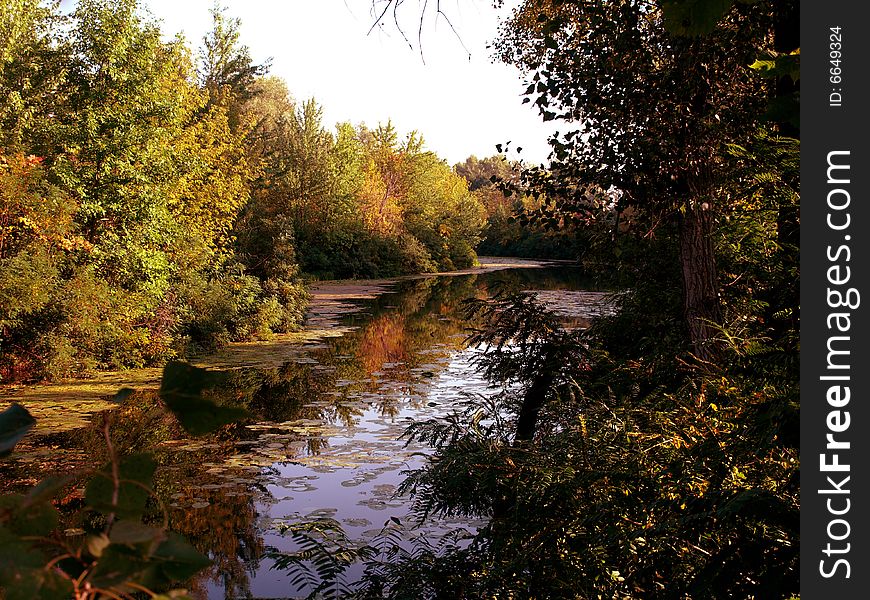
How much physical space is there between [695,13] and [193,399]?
3.42ft

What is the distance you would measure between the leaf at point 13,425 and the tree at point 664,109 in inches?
206

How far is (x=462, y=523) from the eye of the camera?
682cm

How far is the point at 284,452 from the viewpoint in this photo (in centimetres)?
903

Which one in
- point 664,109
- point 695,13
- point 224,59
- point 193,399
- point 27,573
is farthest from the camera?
point 224,59

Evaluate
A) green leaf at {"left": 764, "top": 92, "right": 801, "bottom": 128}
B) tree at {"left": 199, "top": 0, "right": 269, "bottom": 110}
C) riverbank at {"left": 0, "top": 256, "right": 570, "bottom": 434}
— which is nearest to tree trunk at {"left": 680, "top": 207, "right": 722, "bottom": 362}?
green leaf at {"left": 764, "top": 92, "right": 801, "bottom": 128}

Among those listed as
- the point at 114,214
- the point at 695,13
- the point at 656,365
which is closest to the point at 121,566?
the point at 695,13

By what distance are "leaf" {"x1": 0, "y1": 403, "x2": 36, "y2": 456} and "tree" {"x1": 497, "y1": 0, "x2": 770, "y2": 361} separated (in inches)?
206

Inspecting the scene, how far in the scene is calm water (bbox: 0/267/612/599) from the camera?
6562 millimetres

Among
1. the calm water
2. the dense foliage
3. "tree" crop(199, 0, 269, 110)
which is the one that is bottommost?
the calm water

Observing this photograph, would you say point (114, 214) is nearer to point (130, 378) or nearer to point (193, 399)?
point (130, 378)

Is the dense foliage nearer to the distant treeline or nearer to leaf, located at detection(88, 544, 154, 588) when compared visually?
leaf, located at detection(88, 544, 154, 588)

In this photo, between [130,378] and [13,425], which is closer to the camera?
[13,425]

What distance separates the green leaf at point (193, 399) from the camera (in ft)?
1.77
